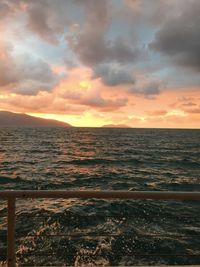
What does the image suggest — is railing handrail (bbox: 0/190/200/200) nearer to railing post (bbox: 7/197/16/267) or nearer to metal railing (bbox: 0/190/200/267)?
metal railing (bbox: 0/190/200/267)

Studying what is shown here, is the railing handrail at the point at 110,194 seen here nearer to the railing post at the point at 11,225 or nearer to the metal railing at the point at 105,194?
the metal railing at the point at 105,194

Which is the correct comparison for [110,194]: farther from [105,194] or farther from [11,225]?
[11,225]

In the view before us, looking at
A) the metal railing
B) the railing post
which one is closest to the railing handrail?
the metal railing

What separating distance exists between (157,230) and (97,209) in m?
3.47

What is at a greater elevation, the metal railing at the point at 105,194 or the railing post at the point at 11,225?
the metal railing at the point at 105,194

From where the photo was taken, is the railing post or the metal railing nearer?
the metal railing

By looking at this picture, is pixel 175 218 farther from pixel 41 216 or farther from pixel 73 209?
pixel 41 216

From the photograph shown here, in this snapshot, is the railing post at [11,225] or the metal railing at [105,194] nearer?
the metal railing at [105,194]

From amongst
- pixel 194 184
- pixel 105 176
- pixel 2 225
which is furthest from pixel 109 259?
pixel 105 176

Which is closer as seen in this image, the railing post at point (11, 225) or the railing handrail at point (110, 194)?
the railing handrail at point (110, 194)

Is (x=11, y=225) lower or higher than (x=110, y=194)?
lower

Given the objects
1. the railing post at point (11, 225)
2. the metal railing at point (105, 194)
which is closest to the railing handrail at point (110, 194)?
the metal railing at point (105, 194)

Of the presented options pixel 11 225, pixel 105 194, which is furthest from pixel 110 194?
pixel 11 225

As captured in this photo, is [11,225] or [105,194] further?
[11,225]
